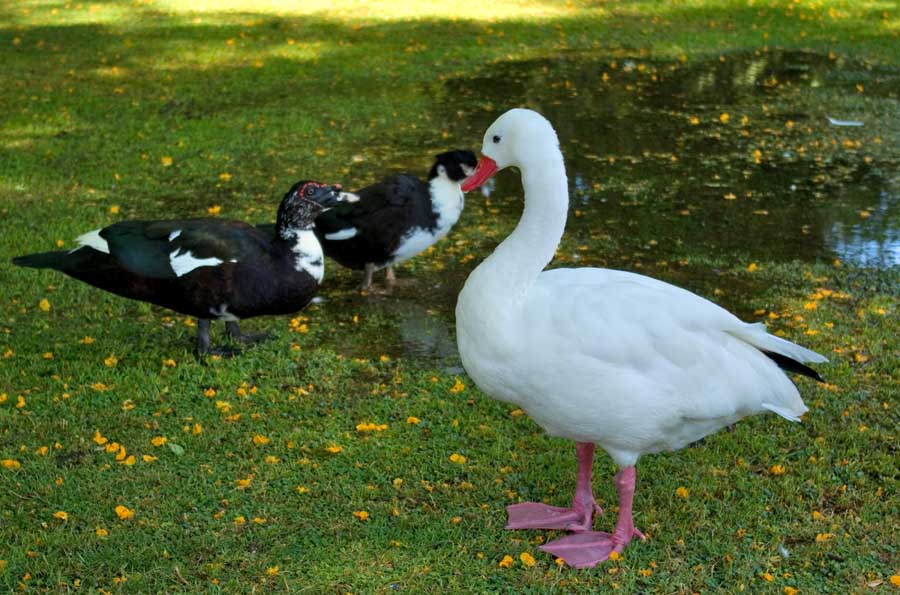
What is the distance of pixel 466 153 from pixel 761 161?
12.5 ft

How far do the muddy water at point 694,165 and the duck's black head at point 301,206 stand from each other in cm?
84

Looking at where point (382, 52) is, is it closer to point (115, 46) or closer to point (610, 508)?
point (115, 46)

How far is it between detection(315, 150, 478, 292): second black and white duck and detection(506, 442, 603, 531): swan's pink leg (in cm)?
257

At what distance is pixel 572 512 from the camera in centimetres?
444

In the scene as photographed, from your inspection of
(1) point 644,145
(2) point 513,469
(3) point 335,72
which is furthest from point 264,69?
(2) point 513,469

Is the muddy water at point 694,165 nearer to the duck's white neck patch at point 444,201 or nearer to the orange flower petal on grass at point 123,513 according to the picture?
the duck's white neck patch at point 444,201

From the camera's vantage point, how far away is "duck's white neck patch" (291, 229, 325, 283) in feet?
18.6

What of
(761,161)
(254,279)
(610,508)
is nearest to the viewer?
(610,508)

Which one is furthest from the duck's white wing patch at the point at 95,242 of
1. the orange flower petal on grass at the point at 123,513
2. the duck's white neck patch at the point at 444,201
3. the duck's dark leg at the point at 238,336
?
the duck's white neck patch at the point at 444,201

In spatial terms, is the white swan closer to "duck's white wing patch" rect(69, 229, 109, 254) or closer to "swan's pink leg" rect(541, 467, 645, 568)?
"swan's pink leg" rect(541, 467, 645, 568)

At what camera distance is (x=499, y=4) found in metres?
16.8

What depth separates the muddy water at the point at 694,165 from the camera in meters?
7.41

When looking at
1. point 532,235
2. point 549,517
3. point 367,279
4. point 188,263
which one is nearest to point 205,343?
point 188,263

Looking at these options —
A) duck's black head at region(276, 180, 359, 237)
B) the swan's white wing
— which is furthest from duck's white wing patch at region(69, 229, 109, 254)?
the swan's white wing
